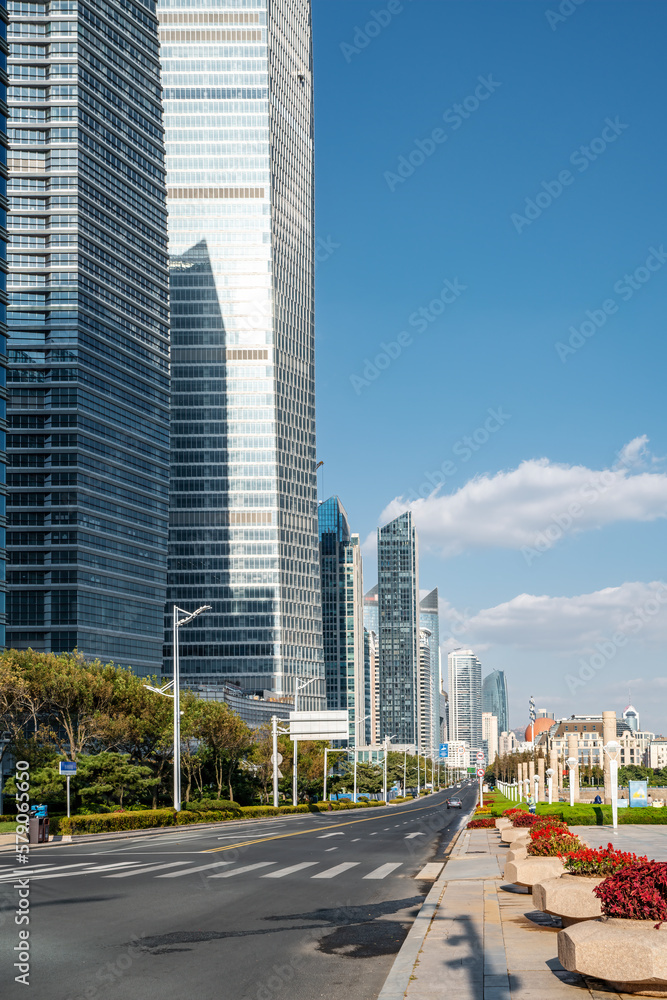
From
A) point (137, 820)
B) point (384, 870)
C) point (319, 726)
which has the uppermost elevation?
point (384, 870)

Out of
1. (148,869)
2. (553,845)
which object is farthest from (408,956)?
(148,869)

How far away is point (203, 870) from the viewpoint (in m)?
26.0

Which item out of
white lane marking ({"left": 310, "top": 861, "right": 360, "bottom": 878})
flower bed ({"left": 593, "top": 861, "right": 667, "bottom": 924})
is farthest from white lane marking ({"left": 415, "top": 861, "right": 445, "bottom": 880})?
flower bed ({"left": 593, "top": 861, "right": 667, "bottom": 924})

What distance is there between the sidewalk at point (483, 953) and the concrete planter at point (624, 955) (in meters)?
0.29

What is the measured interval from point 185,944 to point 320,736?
212 feet

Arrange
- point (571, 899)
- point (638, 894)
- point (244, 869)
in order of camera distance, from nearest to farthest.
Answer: point (638, 894)
point (571, 899)
point (244, 869)

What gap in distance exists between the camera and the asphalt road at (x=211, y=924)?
11.7 meters

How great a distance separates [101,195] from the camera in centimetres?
13325

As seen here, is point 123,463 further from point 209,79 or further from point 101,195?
point 209,79

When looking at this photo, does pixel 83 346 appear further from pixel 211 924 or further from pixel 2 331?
pixel 211 924

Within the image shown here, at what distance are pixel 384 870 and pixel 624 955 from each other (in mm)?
18216

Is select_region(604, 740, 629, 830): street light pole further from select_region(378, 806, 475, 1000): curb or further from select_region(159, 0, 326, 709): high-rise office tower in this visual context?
select_region(159, 0, 326, 709): high-rise office tower

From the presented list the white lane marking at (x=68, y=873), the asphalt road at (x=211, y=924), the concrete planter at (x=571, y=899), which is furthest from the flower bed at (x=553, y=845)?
the white lane marking at (x=68, y=873)

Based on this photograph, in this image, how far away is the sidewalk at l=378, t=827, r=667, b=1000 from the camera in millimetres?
10086
